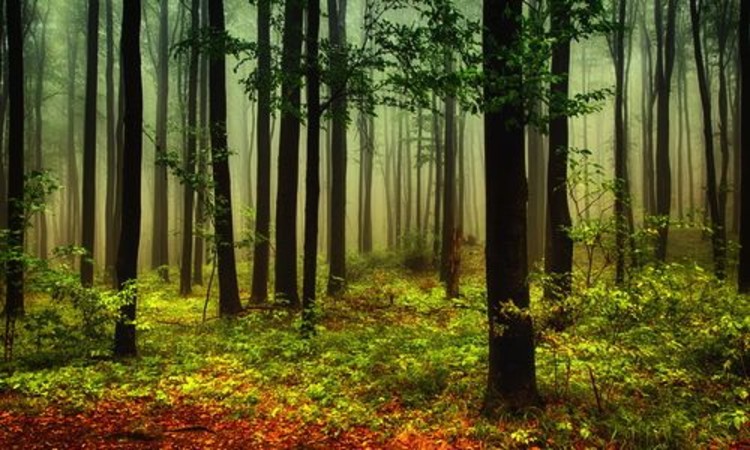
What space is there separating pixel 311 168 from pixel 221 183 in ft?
11.2

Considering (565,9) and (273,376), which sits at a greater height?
(565,9)

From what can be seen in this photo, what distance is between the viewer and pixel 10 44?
38.2 ft

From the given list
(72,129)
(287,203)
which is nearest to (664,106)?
(287,203)

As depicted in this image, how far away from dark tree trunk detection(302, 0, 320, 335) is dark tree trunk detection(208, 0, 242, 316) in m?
2.53

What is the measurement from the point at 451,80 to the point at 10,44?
1106cm

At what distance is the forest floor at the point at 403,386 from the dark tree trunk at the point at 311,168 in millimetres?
757

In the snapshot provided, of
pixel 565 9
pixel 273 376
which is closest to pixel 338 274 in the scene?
pixel 273 376

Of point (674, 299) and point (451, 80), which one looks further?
point (674, 299)

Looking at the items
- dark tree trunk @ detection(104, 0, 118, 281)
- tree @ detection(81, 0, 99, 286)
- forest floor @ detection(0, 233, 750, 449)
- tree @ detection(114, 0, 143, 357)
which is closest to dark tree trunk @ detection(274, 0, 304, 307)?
forest floor @ detection(0, 233, 750, 449)

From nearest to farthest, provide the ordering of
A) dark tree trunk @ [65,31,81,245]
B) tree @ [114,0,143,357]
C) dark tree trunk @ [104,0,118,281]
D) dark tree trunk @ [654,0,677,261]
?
tree @ [114,0,143,357] → dark tree trunk @ [654,0,677,261] → dark tree trunk @ [104,0,118,281] → dark tree trunk @ [65,31,81,245]

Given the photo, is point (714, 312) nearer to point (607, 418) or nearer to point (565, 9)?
point (607, 418)

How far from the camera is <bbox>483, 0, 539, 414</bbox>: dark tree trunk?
602 centimetres

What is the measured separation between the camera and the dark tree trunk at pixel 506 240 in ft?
19.7

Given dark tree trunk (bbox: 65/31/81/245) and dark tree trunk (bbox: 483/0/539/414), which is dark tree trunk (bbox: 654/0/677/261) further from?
dark tree trunk (bbox: 65/31/81/245)
